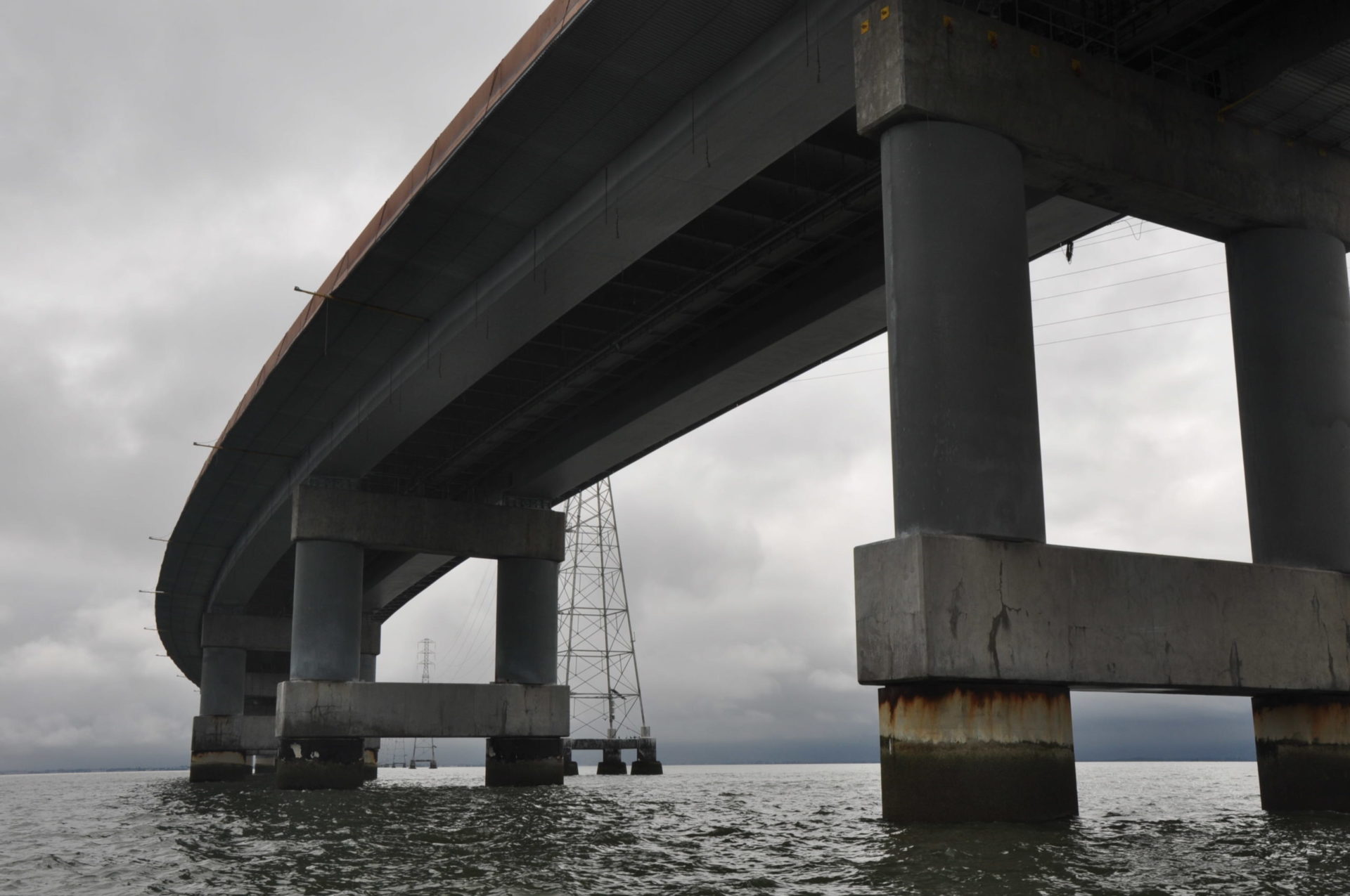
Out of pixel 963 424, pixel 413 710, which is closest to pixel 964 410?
pixel 963 424

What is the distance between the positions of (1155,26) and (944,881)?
44.9 ft

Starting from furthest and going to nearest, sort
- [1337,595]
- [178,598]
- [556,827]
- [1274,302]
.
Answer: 1. [178,598]
2. [556,827]
3. [1274,302]
4. [1337,595]

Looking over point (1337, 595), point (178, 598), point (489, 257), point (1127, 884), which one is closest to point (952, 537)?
point (1127, 884)

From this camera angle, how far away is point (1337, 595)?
18.4 meters

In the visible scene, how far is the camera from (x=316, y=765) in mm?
40156

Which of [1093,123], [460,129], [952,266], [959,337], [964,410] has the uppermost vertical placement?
[460,129]

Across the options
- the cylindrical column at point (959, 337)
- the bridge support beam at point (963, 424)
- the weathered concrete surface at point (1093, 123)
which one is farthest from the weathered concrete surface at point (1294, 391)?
the bridge support beam at point (963, 424)

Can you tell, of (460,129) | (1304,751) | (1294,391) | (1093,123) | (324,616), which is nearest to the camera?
(1093,123)

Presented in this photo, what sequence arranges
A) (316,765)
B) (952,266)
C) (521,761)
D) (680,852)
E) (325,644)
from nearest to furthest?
(680,852)
(952,266)
(316,765)
(325,644)
(521,761)

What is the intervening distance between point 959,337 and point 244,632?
63000mm

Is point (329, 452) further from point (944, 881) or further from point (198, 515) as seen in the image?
point (944, 881)

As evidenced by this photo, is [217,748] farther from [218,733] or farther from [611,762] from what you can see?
[611,762]

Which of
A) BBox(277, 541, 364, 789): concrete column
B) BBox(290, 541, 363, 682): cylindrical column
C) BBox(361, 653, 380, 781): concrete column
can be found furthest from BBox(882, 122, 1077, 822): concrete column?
BBox(361, 653, 380, 781): concrete column

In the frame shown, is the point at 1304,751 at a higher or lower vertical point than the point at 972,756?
lower
